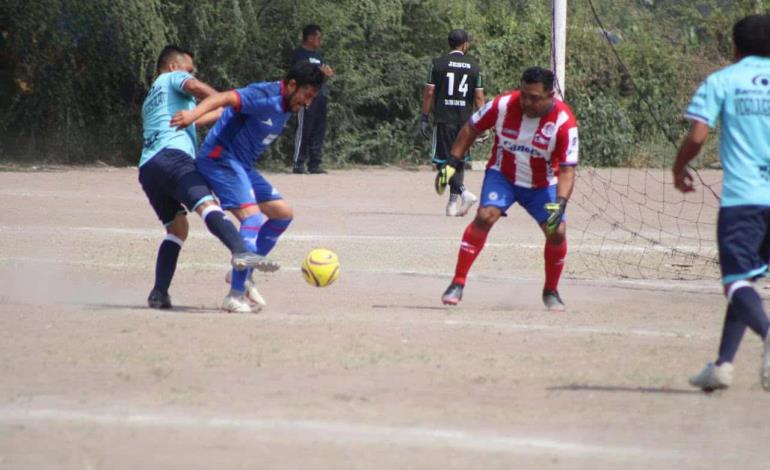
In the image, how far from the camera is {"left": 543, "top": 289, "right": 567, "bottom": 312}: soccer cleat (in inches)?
398

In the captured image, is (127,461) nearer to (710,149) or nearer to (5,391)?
(5,391)

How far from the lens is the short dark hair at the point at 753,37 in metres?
7.03

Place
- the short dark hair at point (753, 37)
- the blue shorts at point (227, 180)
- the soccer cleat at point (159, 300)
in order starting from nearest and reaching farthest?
the short dark hair at point (753, 37), the blue shorts at point (227, 180), the soccer cleat at point (159, 300)

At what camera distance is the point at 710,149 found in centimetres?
2516

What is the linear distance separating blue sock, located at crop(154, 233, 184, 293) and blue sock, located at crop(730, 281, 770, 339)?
439 cm

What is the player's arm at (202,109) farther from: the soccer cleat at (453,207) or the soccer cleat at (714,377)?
the soccer cleat at (453,207)

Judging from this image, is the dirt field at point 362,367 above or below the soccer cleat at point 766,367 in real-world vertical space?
below

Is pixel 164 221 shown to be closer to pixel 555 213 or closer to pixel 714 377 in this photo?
pixel 555 213

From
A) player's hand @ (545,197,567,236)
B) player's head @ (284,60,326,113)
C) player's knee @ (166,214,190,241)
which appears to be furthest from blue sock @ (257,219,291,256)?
player's hand @ (545,197,567,236)

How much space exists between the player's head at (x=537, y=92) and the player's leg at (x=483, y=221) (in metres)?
0.63

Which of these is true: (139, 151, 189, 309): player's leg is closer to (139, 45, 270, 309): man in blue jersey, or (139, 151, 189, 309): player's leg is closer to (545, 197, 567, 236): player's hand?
(139, 45, 270, 309): man in blue jersey

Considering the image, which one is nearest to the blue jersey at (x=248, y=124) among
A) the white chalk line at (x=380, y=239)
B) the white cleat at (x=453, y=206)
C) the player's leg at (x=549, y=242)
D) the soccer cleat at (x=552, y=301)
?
the player's leg at (x=549, y=242)

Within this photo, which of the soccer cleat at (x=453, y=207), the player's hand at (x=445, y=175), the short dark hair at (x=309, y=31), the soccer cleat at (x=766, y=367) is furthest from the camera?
the short dark hair at (x=309, y=31)

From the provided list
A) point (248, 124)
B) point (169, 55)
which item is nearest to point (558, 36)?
point (169, 55)
